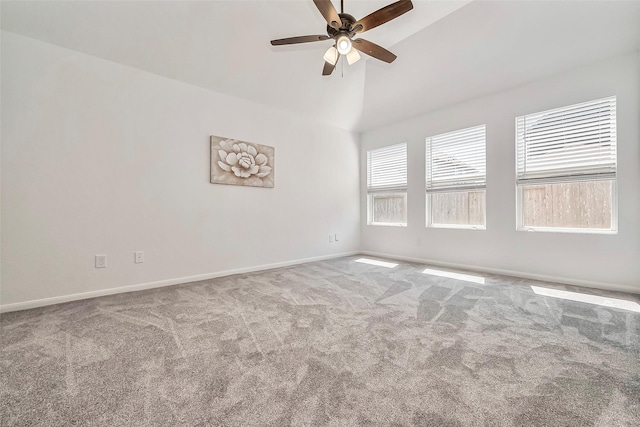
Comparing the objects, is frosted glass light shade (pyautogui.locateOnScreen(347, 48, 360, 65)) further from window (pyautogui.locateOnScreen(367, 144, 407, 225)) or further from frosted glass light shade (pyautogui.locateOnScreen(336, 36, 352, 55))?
window (pyautogui.locateOnScreen(367, 144, 407, 225))

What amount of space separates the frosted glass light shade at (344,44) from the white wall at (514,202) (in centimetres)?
280

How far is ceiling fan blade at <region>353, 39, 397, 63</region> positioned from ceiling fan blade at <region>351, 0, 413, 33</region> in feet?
0.54

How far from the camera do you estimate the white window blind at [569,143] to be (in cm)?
303

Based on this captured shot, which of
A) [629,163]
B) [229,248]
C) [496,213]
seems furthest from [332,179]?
[629,163]

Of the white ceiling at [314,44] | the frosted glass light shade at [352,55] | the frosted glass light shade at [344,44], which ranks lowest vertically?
the frosted glass light shade at [344,44]

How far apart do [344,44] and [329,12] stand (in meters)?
0.28

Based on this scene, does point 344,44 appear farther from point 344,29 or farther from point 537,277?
point 537,277

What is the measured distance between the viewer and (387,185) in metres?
5.25

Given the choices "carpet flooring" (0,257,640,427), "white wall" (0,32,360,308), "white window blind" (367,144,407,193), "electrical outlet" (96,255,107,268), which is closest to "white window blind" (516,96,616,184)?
"carpet flooring" (0,257,640,427)

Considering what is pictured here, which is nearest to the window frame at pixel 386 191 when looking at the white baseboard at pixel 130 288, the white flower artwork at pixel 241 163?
the white baseboard at pixel 130 288

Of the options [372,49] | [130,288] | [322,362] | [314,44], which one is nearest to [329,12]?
[372,49]

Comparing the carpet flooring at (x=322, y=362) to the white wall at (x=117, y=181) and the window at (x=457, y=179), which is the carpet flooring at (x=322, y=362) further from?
the window at (x=457, y=179)

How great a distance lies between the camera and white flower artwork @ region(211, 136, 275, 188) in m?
3.68

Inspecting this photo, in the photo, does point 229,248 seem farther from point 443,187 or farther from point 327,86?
point 443,187
